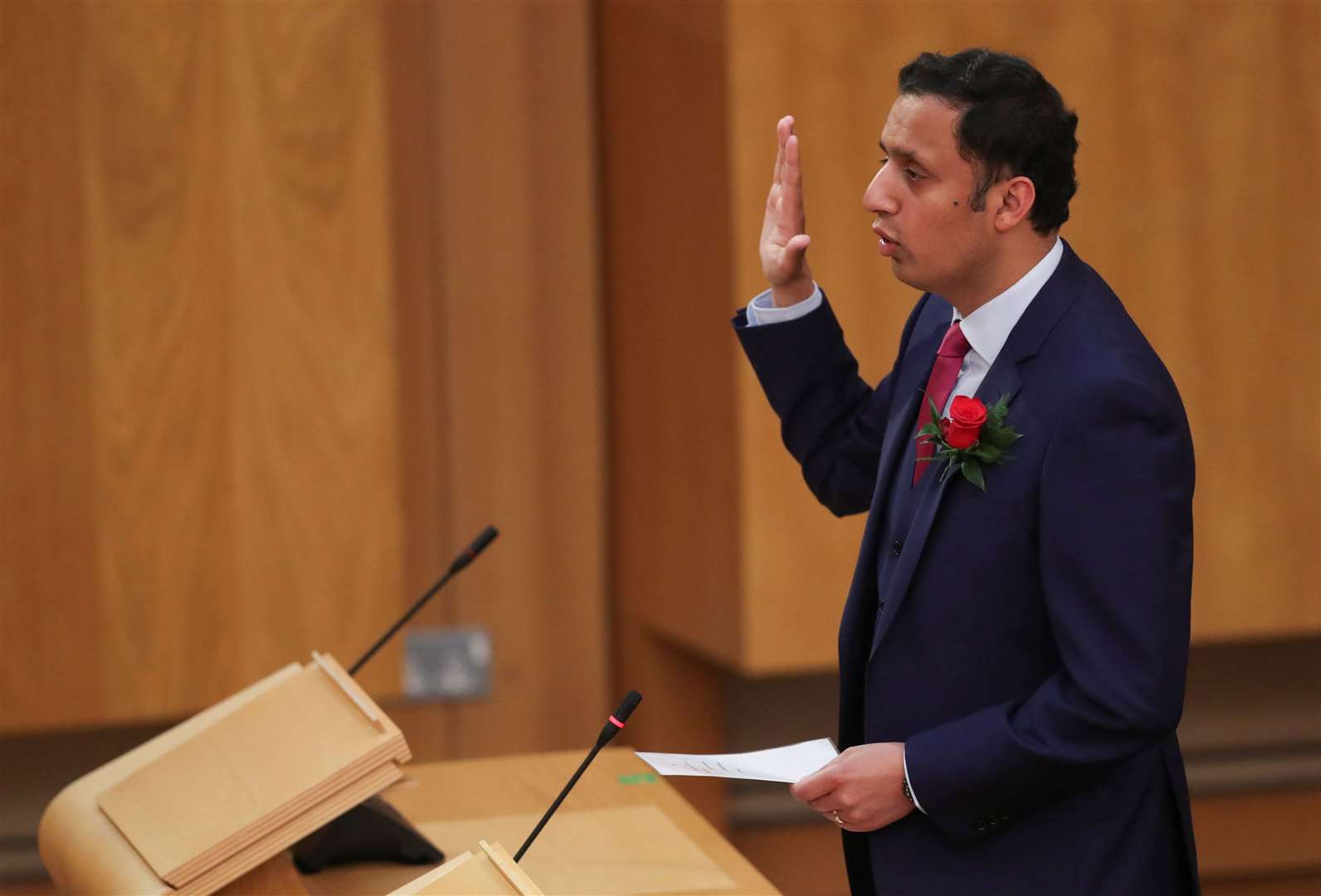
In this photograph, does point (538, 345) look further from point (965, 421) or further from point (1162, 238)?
point (965, 421)

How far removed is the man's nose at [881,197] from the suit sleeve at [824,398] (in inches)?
12.0

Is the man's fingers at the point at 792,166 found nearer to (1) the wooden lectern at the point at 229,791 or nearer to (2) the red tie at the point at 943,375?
(2) the red tie at the point at 943,375

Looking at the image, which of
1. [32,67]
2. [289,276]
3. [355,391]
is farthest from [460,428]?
[32,67]

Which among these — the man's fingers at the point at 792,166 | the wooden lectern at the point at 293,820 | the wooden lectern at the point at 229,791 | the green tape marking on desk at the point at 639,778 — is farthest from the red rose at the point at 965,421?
the green tape marking on desk at the point at 639,778

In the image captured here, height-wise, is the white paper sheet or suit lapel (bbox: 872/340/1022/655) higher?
suit lapel (bbox: 872/340/1022/655)

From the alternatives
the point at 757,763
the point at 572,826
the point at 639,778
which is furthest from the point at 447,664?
the point at 757,763

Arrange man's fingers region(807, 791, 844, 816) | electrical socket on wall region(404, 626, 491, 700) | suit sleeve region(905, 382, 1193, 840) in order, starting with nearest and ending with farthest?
suit sleeve region(905, 382, 1193, 840), man's fingers region(807, 791, 844, 816), electrical socket on wall region(404, 626, 491, 700)

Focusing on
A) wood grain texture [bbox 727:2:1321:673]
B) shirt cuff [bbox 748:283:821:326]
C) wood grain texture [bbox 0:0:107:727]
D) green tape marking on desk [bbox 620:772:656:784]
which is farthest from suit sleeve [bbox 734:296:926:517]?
wood grain texture [bbox 0:0:107:727]

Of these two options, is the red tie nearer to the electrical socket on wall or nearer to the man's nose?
the man's nose

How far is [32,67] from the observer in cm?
335

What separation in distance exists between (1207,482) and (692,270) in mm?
1161

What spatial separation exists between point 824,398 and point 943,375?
26 cm

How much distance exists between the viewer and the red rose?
1478mm

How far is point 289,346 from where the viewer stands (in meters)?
3.50
